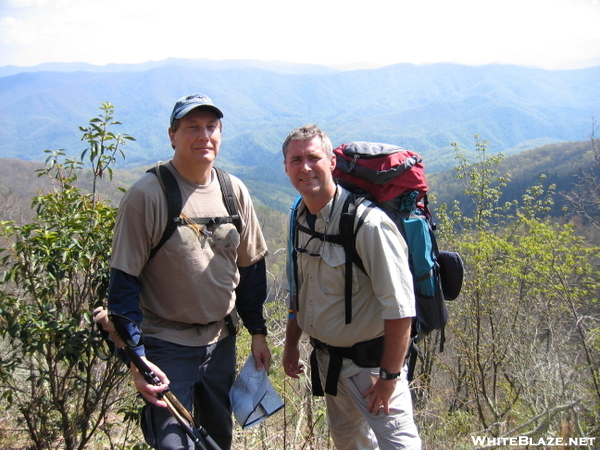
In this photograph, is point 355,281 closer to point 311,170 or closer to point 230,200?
point 311,170

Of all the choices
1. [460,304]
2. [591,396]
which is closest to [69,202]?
[591,396]

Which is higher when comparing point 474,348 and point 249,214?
point 249,214

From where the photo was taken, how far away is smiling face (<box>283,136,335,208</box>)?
2465mm

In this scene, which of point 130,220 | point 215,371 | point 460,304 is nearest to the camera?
point 130,220

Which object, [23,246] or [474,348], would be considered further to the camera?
[474,348]

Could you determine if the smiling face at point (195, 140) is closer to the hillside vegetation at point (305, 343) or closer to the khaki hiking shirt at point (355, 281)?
the khaki hiking shirt at point (355, 281)

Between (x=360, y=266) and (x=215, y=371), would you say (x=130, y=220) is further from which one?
(x=360, y=266)

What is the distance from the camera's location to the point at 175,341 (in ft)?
8.05

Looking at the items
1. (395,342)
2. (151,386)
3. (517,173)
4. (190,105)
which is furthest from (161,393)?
(517,173)

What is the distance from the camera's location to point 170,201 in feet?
7.86

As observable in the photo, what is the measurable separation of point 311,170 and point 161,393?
1.40m

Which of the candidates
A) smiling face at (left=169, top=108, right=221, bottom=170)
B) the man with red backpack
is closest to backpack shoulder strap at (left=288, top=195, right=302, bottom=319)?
the man with red backpack

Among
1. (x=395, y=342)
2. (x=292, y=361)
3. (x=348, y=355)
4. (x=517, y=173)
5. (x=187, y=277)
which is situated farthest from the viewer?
(x=517, y=173)

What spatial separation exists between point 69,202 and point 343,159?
1.94 metres
